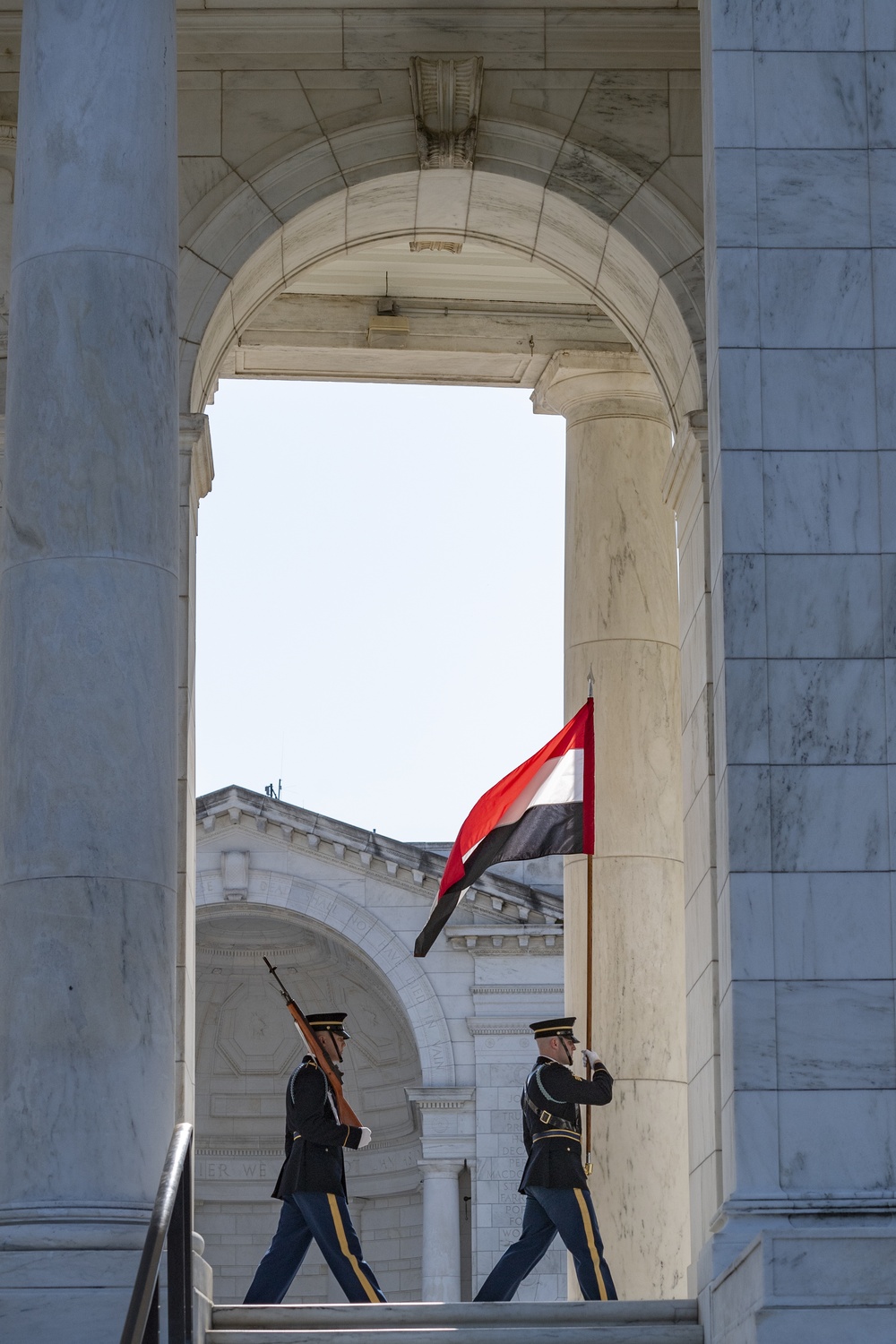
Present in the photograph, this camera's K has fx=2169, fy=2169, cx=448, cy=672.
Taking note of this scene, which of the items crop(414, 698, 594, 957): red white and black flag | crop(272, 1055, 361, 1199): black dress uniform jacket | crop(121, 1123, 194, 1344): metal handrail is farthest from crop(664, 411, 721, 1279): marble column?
crop(121, 1123, 194, 1344): metal handrail

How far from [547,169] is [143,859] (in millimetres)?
9321

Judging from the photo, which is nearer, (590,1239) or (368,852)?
(590,1239)

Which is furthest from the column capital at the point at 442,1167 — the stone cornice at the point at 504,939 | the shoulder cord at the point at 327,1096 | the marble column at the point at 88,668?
the marble column at the point at 88,668

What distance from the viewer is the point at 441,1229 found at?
39906 mm

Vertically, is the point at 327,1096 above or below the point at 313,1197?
above

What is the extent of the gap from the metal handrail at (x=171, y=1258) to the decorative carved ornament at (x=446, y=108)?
410 inches

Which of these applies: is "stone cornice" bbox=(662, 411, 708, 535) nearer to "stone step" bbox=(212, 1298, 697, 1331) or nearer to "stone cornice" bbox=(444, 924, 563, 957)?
"stone step" bbox=(212, 1298, 697, 1331)

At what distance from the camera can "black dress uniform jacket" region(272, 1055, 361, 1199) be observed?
59.7 ft

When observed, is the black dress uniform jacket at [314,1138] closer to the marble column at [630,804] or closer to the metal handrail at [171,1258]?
the metal handrail at [171,1258]

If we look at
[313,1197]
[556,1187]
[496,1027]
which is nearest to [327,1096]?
[313,1197]

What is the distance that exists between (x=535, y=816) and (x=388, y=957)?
2149 cm

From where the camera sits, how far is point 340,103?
69.0 ft

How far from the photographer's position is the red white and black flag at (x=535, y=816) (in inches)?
814

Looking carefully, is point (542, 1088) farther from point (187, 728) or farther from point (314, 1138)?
point (187, 728)
